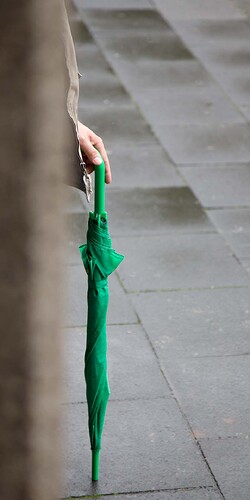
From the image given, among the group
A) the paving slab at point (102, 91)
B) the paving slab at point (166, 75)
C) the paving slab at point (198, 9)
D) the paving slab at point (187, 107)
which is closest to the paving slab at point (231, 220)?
the paving slab at point (187, 107)

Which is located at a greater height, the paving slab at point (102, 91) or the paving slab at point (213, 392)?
the paving slab at point (213, 392)

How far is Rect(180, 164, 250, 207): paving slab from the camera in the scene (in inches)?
→ 262

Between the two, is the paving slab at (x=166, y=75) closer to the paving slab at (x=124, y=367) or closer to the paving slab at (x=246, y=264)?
the paving slab at (x=246, y=264)

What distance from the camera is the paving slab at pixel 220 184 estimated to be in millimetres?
6664

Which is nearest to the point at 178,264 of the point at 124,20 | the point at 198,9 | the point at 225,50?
the point at 225,50

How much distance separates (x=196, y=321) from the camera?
5.04 meters

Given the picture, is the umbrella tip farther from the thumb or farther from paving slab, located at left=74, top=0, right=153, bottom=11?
paving slab, located at left=74, top=0, right=153, bottom=11

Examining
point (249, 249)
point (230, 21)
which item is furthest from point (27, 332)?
point (230, 21)

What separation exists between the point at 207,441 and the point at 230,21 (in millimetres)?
8264

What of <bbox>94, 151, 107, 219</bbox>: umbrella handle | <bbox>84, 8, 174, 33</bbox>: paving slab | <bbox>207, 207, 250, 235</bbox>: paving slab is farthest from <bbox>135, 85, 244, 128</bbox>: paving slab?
<bbox>94, 151, 107, 219</bbox>: umbrella handle

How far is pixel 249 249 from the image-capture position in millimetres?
5996

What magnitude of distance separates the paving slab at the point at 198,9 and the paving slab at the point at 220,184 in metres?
4.83

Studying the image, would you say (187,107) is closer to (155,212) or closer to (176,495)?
(155,212)

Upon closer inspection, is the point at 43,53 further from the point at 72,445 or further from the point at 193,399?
the point at 193,399
